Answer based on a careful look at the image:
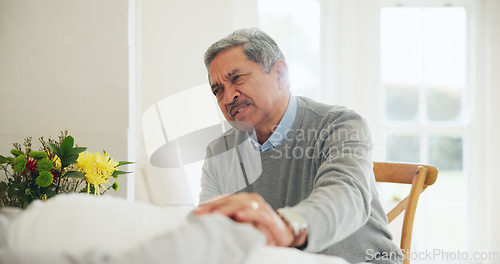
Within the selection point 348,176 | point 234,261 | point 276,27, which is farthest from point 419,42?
point 234,261

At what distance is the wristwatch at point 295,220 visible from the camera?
57cm

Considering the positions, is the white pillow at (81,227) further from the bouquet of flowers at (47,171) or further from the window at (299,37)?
the window at (299,37)

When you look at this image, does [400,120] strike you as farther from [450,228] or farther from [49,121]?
[49,121]

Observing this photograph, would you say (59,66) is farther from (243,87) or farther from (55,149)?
(243,87)

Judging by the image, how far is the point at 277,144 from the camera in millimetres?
1160

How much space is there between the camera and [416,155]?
3.14m

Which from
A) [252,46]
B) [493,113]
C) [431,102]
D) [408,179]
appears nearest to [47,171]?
[252,46]

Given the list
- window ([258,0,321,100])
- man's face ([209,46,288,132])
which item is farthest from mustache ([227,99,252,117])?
window ([258,0,321,100])

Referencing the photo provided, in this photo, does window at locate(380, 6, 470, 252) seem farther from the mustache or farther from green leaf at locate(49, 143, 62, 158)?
green leaf at locate(49, 143, 62, 158)

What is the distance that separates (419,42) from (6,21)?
8.48ft

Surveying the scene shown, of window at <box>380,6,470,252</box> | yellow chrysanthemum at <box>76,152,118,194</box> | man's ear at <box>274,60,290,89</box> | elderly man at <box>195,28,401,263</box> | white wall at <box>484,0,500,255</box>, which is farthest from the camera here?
window at <box>380,6,470,252</box>

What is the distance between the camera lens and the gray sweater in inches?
25.6

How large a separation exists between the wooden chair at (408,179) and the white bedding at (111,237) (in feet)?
2.81

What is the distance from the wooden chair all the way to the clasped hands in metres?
0.70
